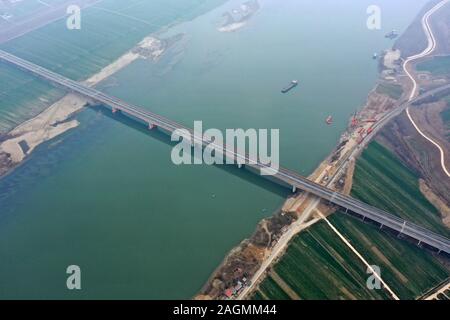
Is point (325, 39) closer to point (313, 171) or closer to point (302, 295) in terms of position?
point (313, 171)

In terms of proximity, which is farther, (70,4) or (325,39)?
(70,4)

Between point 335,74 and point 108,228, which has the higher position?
point 335,74

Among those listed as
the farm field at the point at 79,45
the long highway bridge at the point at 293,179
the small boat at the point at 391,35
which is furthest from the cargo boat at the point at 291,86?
the farm field at the point at 79,45

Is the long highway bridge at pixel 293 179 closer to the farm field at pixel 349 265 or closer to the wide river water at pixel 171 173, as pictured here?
the farm field at pixel 349 265

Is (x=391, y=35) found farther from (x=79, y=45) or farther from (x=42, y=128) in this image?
(x=42, y=128)

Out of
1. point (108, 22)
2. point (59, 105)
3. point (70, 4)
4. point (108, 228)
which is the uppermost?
point (70, 4)

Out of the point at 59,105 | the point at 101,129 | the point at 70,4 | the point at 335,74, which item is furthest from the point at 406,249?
the point at 70,4
